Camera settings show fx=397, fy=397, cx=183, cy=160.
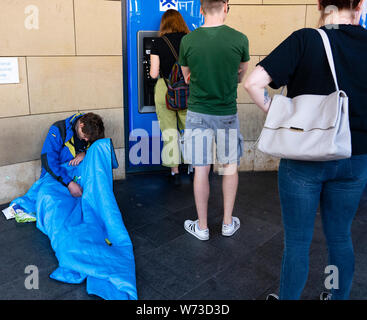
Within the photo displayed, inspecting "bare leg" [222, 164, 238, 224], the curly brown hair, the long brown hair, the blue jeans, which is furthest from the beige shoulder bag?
the long brown hair

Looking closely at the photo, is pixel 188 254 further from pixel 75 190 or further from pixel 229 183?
pixel 75 190

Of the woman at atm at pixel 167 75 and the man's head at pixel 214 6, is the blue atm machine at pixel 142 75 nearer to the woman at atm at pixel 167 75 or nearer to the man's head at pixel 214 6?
the woman at atm at pixel 167 75

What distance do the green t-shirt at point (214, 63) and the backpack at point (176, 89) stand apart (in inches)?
31.2

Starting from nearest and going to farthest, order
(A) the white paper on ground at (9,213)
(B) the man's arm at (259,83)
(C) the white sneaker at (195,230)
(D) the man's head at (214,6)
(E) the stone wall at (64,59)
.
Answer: (B) the man's arm at (259,83)
(D) the man's head at (214,6)
(C) the white sneaker at (195,230)
(A) the white paper on ground at (9,213)
(E) the stone wall at (64,59)

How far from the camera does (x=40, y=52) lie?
3695 millimetres

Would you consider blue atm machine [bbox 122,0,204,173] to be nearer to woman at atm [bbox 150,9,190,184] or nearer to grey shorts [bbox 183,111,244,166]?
woman at atm [bbox 150,9,190,184]

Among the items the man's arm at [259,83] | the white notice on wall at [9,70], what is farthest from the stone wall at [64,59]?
Answer: the man's arm at [259,83]

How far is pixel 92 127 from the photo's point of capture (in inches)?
133

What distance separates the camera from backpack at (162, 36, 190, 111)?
370 cm

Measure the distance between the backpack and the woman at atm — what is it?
0.06 m

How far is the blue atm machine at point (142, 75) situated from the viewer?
420 cm

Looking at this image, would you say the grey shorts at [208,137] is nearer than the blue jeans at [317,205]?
No
